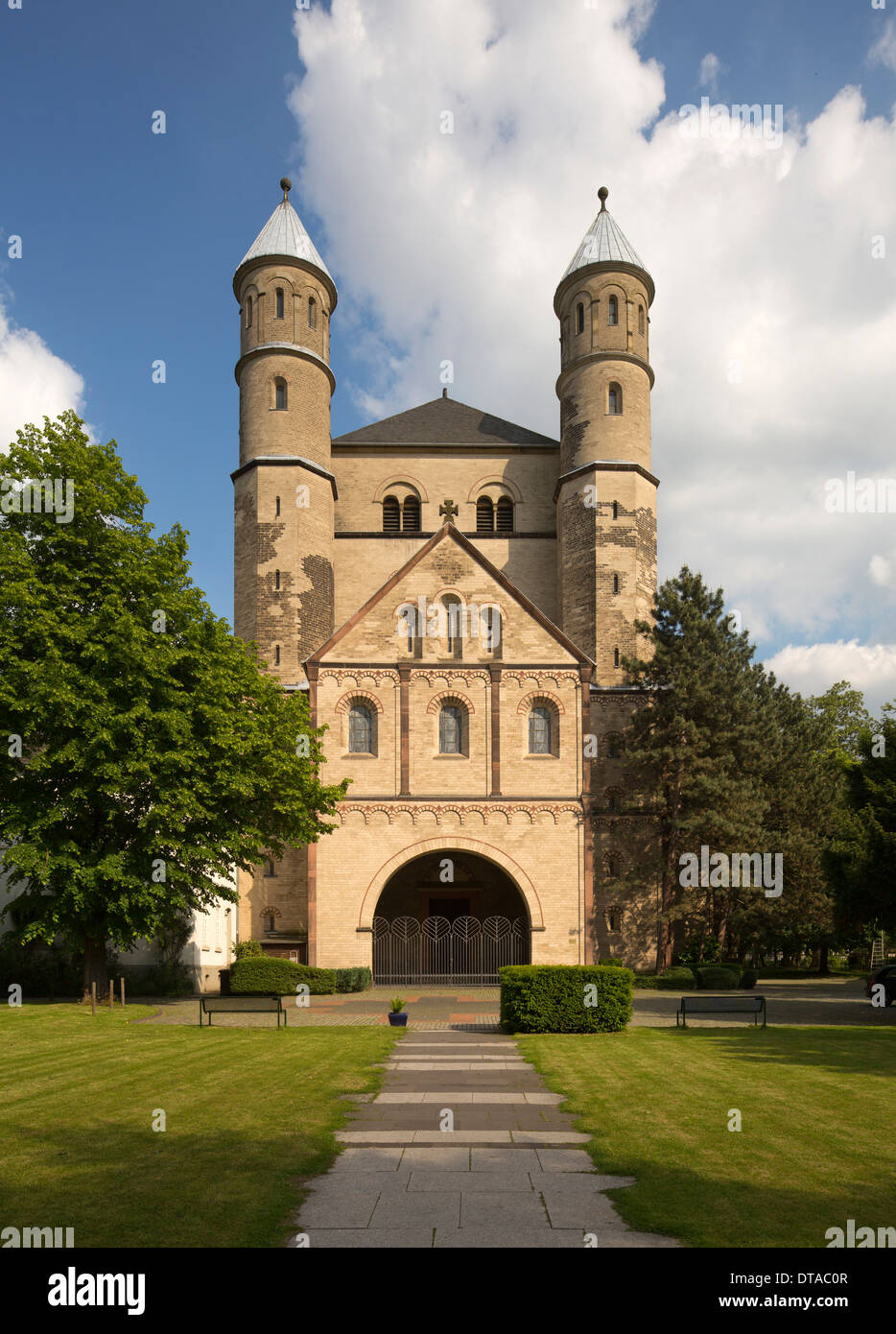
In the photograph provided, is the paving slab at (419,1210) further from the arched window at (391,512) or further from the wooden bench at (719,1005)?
the arched window at (391,512)

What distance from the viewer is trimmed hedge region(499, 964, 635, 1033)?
763 inches

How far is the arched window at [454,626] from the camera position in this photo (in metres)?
34.9

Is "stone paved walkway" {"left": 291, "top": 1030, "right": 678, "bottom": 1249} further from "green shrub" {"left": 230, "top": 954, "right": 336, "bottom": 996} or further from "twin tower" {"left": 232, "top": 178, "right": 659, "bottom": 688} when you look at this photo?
"twin tower" {"left": 232, "top": 178, "right": 659, "bottom": 688}

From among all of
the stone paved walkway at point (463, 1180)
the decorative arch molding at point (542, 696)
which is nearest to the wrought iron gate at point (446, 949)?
the decorative arch molding at point (542, 696)

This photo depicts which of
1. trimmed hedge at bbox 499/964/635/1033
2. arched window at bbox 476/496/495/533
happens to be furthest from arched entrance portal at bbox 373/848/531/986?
arched window at bbox 476/496/495/533

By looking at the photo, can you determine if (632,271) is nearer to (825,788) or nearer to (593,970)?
(825,788)

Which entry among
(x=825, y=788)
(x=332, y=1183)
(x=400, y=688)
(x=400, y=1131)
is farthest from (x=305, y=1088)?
(x=825, y=788)

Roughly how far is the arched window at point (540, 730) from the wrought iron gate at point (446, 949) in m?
5.77

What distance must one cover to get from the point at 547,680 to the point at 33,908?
17779 millimetres

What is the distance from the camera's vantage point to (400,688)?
1346 inches

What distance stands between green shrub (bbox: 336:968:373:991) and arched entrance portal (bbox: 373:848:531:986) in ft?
7.18

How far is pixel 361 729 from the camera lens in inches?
1353
